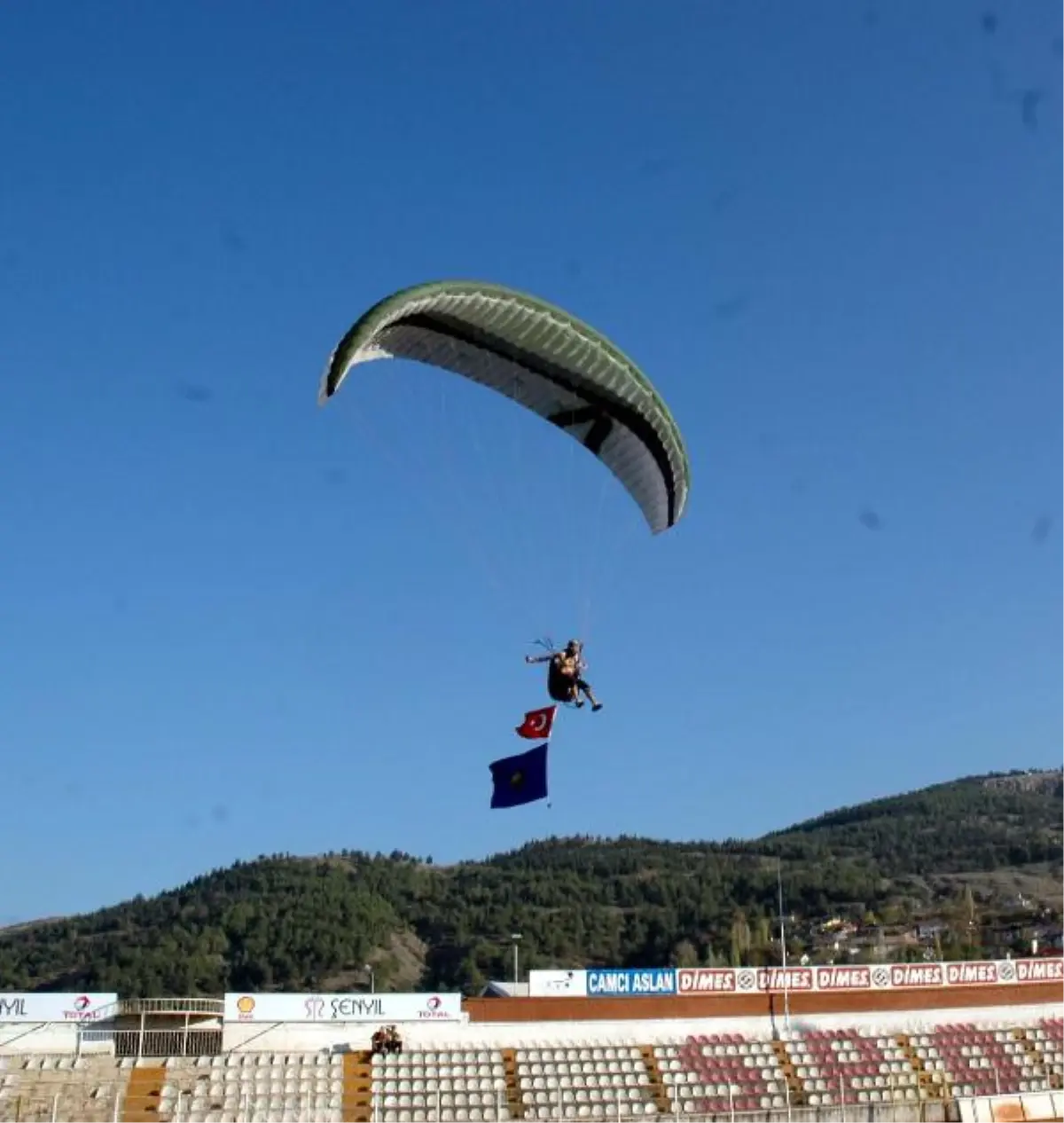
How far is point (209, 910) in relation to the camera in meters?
148

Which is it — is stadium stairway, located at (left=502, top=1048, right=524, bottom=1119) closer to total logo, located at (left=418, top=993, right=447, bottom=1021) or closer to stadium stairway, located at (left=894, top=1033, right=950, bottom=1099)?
total logo, located at (left=418, top=993, right=447, bottom=1021)

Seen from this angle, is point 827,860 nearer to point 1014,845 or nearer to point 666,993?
point 1014,845

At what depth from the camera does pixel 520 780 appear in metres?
23.0

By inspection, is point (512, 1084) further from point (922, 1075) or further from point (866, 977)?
point (866, 977)

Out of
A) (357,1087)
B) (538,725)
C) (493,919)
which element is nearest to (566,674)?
(538,725)

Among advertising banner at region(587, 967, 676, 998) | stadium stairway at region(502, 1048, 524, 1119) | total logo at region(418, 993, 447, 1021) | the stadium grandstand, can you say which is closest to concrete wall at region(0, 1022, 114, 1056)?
the stadium grandstand

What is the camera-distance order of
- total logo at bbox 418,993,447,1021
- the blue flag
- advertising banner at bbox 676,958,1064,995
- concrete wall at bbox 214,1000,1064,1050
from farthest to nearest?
advertising banner at bbox 676,958,1064,995, total logo at bbox 418,993,447,1021, concrete wall at bbox 214,1000,1064,1050, the blue flag

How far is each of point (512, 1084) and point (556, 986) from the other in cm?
323

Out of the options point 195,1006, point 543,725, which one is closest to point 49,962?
point 195,1006

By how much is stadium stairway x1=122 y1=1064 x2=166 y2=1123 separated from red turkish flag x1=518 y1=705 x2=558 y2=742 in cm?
1026

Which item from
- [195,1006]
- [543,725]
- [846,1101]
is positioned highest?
[543,725]

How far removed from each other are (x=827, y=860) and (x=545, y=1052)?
540 ft

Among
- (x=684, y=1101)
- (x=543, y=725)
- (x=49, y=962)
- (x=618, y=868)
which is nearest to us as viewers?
(x=543, y=725)

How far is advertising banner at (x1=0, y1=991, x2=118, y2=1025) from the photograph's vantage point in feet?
84.5
